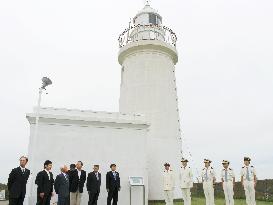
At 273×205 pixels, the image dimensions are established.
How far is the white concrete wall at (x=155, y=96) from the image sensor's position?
55.8ft

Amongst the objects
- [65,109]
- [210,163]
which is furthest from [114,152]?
[210,163]

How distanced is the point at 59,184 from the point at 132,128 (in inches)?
201

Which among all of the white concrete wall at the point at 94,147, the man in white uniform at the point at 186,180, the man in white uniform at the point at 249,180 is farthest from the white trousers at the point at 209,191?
the white concrete wall at the point at 94,147

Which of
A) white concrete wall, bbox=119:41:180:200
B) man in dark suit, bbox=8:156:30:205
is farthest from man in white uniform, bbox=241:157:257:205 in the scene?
man in dark suit, bbox=8:156:30:205

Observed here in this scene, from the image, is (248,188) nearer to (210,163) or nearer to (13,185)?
(210,163)

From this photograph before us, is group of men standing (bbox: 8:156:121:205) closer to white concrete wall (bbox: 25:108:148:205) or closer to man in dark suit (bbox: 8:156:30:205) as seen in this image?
man in dark suit (bbox: 8:156:30:205)

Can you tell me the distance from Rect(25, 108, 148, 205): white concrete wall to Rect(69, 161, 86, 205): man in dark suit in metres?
1.30

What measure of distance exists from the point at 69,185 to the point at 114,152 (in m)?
3.35

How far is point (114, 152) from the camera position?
14711 millimetres

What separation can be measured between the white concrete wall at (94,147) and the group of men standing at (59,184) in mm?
1279

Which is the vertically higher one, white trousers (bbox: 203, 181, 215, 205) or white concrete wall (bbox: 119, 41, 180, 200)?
white concrete wall (bbox: 119, 41, 180, 200)

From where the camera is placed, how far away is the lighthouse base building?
46.0ft

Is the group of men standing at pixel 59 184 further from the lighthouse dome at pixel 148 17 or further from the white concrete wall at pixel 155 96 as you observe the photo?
the lighthouse dome at pixel 148 17

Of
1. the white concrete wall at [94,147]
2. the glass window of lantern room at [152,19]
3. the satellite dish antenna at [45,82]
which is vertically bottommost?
the white concrete wall at [94,147]
